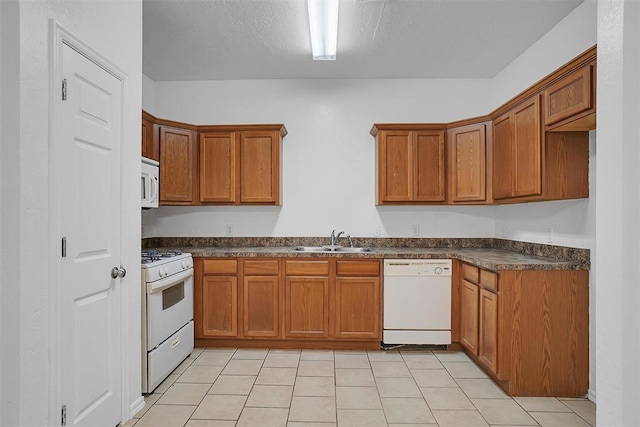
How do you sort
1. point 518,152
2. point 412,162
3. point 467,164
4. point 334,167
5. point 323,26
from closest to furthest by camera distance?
Answer: point 323,26 → point 518,152 → point 467,164 → point 412,162 → point 334,167

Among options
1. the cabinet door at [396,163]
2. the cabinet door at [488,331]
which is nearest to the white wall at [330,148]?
the cabinet door at [396,163]

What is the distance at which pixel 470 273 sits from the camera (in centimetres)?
336

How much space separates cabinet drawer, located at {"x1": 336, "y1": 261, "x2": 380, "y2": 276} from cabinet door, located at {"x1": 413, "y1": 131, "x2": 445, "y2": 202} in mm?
887

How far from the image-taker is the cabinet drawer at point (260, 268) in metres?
3.65

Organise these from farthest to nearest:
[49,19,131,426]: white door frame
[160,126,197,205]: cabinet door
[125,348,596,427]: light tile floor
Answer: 1. [160,126,197,205]: cabinet door
2. [125,348,596,427]: light tile floor
3. [49,19,131,426]: white door frame

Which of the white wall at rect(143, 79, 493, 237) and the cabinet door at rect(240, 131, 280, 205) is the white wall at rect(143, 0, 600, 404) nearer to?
the white wall at rect(143, 79, 493, 237)

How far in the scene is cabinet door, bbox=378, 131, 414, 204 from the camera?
394cm

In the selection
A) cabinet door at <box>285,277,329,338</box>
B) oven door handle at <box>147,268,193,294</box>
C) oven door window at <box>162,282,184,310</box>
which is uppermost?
oven door handle at <box>147,268,193,294</box>

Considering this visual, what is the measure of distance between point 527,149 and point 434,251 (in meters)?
1.31

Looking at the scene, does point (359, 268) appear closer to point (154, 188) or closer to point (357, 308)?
point (357, 308)

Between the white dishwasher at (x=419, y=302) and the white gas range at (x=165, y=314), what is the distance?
184 centimetres

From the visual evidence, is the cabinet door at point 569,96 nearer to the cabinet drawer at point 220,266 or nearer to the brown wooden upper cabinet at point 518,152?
the brown wooden upper cabinet at point 518,152

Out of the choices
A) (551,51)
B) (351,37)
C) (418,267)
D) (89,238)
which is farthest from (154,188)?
(551,51)

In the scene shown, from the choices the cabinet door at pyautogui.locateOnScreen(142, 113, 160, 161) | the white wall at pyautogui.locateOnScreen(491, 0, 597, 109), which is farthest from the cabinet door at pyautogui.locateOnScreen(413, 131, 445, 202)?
the cabinet door at pyautogui.locateOnScreen(142, 113, 160, 161)
